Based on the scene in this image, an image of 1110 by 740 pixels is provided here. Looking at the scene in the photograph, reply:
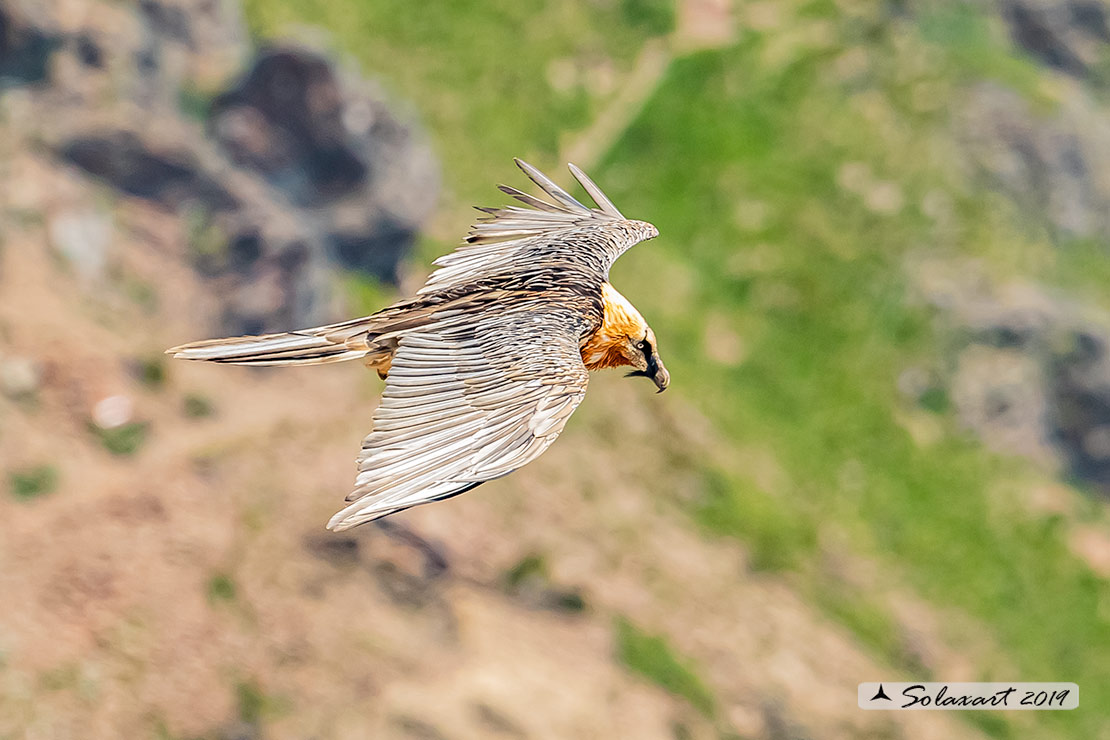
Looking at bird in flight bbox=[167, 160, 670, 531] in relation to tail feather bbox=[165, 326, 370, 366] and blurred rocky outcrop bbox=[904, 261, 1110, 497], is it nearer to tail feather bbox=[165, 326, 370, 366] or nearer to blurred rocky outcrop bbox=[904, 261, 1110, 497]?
tail feather bbox=[165, 326, 370, 366]

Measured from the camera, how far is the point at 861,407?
30.1m

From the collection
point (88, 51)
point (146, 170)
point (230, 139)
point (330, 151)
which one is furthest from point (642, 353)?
point (88, 51)

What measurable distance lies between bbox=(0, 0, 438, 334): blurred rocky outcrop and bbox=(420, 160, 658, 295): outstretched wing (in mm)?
13269

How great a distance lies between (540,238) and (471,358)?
3.27 m

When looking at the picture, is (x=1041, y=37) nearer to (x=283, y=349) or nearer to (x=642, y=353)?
(x=642, y=353)

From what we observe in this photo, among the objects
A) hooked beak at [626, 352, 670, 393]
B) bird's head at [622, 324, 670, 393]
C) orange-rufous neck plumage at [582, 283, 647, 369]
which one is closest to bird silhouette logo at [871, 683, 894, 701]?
hooked beak at [626, 352, 670, 393]

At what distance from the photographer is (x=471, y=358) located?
324 inches

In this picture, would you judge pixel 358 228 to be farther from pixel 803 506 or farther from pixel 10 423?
pixel 803 506

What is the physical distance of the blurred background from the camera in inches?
750

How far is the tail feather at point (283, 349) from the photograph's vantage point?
8094 millimetres

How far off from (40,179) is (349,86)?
6.64m

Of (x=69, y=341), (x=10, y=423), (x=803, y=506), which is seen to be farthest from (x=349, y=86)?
(x=803, y=506)

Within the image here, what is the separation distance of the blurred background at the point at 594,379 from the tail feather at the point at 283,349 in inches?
415

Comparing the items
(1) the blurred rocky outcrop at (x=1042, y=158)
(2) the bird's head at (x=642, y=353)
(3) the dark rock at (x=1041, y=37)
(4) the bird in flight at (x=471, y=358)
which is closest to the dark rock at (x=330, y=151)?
(1) the blurred rocky outcrop at (x=1042, y=158)
